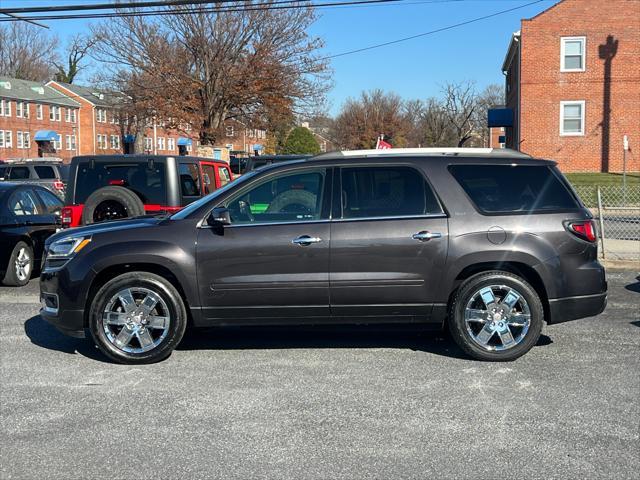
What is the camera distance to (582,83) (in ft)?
100

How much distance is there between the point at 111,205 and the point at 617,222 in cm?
1146

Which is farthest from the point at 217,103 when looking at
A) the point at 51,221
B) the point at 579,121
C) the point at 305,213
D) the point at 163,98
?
the point at 305,213

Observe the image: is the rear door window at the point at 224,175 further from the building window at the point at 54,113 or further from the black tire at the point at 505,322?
the building window at the point at 54,113

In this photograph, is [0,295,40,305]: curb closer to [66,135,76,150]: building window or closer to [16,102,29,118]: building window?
[16,102,29,118]: building window

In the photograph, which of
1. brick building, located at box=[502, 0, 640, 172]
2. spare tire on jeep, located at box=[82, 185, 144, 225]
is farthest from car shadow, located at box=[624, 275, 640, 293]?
brick building, located at box=[502, 0, 640, 172]

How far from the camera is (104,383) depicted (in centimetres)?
536

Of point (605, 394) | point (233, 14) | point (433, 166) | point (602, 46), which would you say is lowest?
point (605, 394)

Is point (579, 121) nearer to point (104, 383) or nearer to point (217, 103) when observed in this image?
point (217, 103)

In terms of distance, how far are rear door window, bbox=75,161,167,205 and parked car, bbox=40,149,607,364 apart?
11.0 ft

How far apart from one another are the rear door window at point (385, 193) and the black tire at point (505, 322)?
2.33ft

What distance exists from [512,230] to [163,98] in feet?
98.8

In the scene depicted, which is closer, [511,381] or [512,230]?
[511,381]

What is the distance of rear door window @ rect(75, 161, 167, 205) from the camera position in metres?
9.28

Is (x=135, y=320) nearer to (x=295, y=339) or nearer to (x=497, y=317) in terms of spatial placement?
(x=295, y=339)
